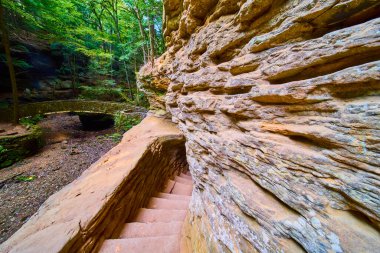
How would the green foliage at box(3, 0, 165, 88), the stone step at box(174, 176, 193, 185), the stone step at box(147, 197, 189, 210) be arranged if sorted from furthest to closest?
the green foliage at box(3, 0, 165, 88)
the stone step at box(174, 176, 193, 185)
the stone step at box(147, 197, 189, 210)

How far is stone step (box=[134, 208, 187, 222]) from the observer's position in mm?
3540

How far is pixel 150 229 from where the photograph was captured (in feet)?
10.2

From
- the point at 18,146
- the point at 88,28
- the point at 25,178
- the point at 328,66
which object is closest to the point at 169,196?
the point at 328,66

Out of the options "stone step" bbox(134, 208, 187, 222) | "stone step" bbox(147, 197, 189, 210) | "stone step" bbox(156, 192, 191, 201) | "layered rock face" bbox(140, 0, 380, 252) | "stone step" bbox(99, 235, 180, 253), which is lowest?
"stone step" bbox(156, 192, 191, 201)

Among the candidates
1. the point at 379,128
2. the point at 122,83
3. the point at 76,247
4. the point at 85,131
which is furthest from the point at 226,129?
the point at 122,83

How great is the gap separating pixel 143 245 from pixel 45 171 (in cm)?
691

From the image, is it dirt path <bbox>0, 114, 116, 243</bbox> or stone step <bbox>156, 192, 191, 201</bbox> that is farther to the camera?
dirt path <bbox>0, 114, 116, 243</bbox>

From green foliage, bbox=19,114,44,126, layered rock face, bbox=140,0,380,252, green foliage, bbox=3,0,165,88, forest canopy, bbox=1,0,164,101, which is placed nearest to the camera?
layered rock face, bbox=140,0,380,252

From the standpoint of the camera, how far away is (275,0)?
1.86 m

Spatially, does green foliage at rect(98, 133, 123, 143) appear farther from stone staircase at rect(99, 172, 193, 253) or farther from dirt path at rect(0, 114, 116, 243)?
stone staircase at rect(99, 172, 193, 253)

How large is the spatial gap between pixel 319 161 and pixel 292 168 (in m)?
0.21

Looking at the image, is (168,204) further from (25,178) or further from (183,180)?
(25,178)

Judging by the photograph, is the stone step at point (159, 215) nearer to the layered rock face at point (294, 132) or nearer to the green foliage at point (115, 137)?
the layered rock face at point (294, 132)

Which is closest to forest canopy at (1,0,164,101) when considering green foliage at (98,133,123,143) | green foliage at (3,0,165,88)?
green foliage at (3,0,165,88)
